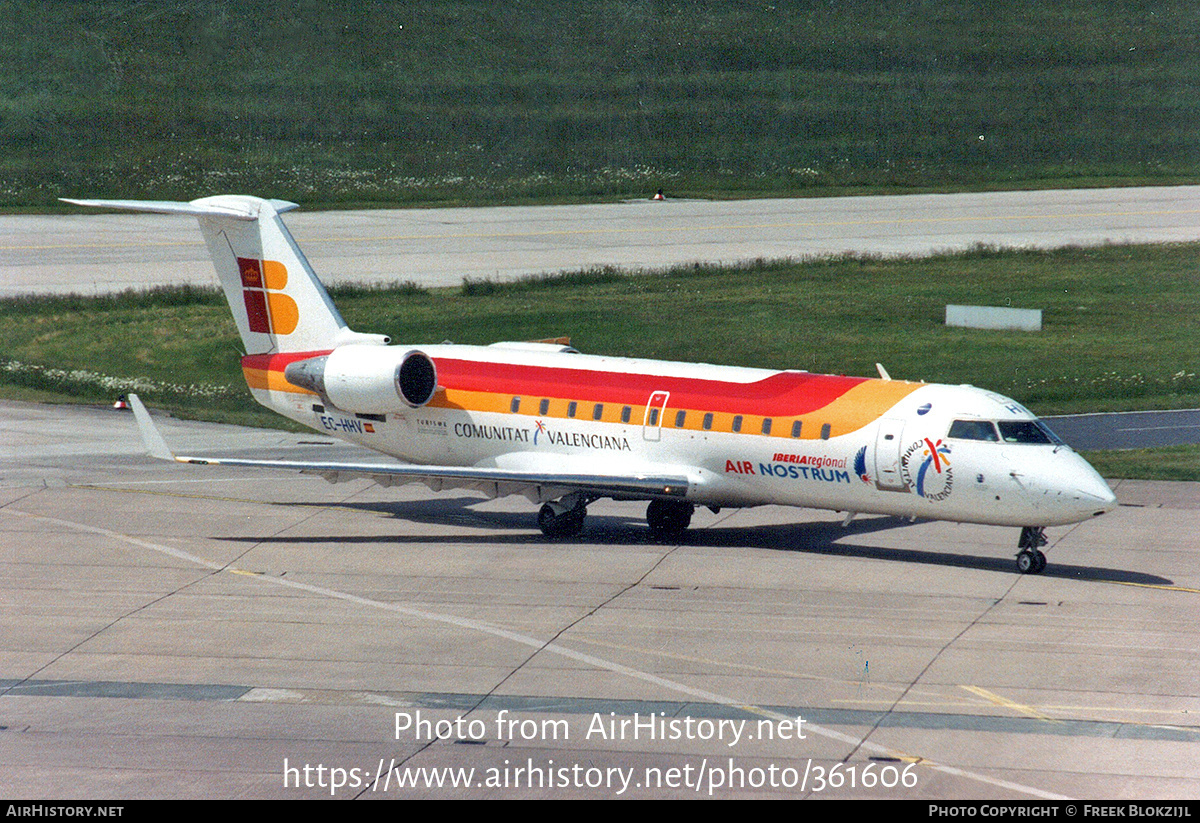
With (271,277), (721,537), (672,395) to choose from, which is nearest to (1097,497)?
(721,537)

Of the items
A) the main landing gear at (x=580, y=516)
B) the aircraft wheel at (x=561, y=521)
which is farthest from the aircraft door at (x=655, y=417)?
the aircraft wheel at (x=561, y=521)

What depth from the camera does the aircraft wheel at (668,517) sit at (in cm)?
2841

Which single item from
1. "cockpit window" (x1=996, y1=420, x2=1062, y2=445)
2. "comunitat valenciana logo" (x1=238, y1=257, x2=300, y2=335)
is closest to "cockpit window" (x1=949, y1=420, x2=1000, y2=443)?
"cockpit window" (x1=996, y1=420, x2=1062, y2=445)

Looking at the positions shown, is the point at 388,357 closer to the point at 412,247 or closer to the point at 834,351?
the point at 834,351

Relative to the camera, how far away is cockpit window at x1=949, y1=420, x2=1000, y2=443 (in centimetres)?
2473

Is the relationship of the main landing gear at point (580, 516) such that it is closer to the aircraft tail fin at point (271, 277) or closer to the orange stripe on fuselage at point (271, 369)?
the aircraft tail fin at point (271, 277)

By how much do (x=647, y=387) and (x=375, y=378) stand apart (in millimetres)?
5621

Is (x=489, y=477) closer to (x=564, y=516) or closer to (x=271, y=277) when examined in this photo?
(x=564, y=516)

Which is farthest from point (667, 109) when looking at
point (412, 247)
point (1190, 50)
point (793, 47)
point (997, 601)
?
point (997, 601)

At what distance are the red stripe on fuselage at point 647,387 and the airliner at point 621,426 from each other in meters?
0.03

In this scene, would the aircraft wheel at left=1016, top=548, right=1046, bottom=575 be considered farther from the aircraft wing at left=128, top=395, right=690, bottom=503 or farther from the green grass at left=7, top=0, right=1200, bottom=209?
Answer: the green grass at left=7, top=0, right=1200, bottom=209

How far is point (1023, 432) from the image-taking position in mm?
24766

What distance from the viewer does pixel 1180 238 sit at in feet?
208

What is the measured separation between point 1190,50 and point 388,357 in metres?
73.3
